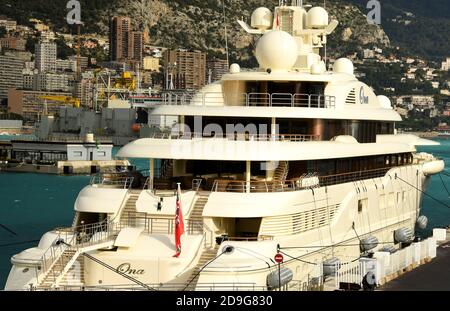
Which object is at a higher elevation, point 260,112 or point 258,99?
point 258,99

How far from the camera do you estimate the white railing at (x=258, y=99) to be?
2555cm

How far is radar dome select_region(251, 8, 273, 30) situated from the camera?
2950 centimetres

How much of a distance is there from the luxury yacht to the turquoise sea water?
8.78 m

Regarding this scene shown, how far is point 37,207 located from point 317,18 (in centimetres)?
2956

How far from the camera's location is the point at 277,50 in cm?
2561

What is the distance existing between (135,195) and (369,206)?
784 centimetres

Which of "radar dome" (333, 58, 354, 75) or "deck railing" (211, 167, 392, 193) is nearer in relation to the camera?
"deck railing" (211, 167, 392, 193)

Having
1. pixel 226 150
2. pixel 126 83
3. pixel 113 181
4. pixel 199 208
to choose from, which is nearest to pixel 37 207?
pixel 113 181

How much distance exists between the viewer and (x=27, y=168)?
89.9m

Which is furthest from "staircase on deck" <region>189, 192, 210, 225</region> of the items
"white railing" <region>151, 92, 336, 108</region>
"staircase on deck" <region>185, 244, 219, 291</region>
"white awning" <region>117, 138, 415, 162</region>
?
"white railing" <region>151, 92, 336, 108</region>

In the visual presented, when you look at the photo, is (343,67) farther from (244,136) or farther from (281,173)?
(281,173)

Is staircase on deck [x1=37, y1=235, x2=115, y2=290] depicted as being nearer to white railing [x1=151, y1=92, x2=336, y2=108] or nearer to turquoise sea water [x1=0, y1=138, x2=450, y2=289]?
white railing [x1=151, y1=92, x2=336, y2=108]

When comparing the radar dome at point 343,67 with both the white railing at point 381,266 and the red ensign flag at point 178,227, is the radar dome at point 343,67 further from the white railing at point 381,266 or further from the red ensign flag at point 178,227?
the red ensign flag at point 178,227
